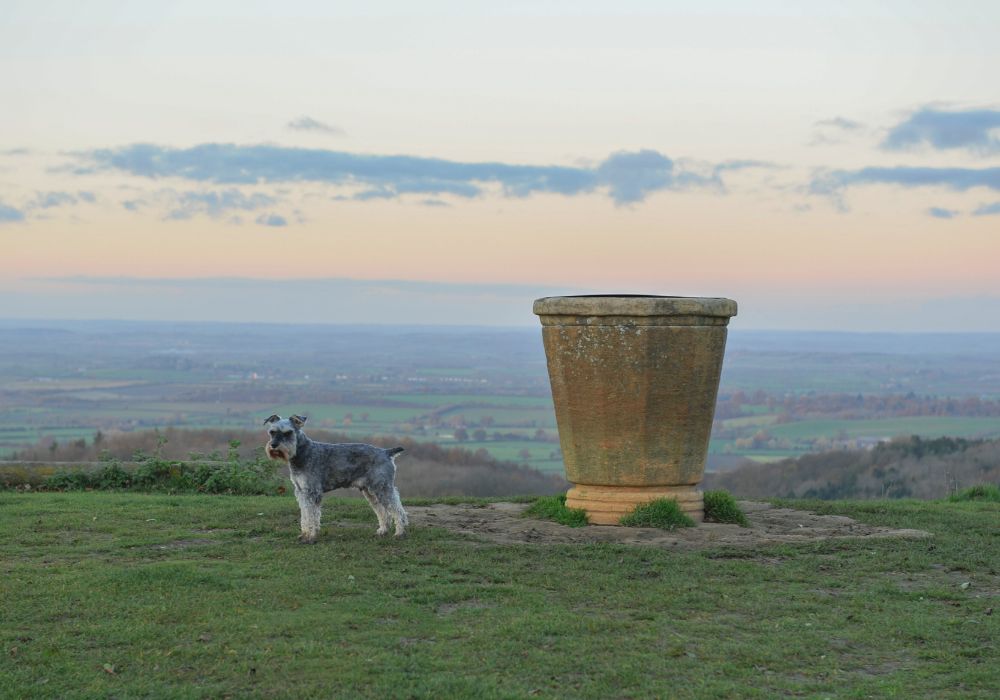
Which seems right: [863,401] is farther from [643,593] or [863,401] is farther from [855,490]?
[643,593]

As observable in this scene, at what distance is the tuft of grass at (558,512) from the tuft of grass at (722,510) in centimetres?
138

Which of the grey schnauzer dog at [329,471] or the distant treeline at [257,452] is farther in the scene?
the distant treeline at [257,452]

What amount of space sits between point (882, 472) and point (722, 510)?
13.2 metres

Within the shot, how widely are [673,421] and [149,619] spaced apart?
600 cm

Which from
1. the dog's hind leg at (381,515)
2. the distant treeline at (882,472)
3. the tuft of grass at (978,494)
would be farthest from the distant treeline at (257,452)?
the tuft of grass at (978,494)

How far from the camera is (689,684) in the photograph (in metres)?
6.43

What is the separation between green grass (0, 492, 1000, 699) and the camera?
6434 mm

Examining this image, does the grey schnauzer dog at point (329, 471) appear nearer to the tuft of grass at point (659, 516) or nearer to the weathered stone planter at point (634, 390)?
the weathered stone planter at point (634, 390)

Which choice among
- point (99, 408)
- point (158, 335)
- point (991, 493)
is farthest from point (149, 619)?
point (158, 335)

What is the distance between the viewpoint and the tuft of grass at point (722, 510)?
472 inches

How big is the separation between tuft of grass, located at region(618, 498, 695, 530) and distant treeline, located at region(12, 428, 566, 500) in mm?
3520

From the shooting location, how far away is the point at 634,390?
37.9 ft

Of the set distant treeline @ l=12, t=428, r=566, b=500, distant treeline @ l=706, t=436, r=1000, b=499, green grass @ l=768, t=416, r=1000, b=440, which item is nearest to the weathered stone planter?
distant treeline @ l=12, t=428, r=566, b=500

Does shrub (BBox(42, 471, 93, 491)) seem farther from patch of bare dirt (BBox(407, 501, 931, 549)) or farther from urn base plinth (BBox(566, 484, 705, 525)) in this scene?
urn base plinth (BBox(566, 484, 705, 525))
